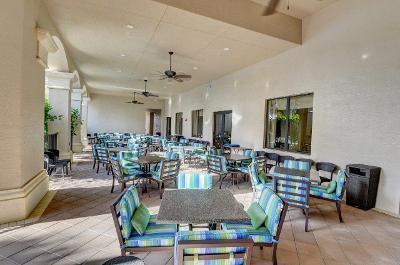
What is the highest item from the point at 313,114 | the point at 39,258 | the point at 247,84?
the point at 247,84

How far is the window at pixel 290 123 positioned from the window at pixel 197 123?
481 cm

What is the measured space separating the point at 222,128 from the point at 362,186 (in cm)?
587

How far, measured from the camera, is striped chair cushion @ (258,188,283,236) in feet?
6.37

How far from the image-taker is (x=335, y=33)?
480cm

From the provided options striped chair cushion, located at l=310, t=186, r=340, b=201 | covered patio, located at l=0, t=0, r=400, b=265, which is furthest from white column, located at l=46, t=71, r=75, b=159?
striped chair cushion, located at l=310, t=186, r=340, b=201

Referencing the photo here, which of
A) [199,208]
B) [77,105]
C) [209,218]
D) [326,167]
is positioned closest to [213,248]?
[209,218]

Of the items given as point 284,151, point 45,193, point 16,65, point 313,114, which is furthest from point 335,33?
point 45,193

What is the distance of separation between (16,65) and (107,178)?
3281 mm

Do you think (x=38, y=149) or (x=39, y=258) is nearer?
(x=39, y=258)

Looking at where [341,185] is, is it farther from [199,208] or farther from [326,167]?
[199,208]

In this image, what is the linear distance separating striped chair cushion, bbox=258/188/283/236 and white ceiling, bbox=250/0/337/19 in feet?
13.6

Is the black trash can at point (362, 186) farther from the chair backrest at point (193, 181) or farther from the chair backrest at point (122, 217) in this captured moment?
the chair backrest at point (122, 217)

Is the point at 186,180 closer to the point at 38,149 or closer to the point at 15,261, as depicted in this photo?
the point at 15,261

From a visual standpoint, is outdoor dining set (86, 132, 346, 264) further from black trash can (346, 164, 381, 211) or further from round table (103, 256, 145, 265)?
black trash can (346, 164, 381, 211)
